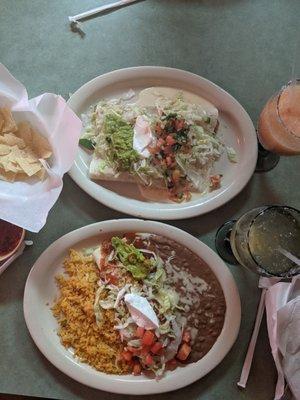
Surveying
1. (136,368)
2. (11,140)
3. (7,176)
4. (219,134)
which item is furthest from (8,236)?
(219,134)

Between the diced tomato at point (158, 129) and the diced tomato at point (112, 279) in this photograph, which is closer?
the diced tomato at point (112, 279)

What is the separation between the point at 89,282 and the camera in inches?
60.4

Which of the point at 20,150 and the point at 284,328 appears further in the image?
the point at 20,150

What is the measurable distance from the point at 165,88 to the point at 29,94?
1.54 ft

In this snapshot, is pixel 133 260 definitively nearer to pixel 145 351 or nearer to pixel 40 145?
pixel 145 351

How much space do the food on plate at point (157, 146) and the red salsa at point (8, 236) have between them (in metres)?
0.30

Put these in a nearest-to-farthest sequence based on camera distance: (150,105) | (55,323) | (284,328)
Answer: (284,328), (55,323), (150,105)

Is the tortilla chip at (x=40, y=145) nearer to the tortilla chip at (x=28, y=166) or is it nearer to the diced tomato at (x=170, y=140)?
the tortilla chip at (x=28, y=166)

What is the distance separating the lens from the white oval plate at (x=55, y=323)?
1.48 m

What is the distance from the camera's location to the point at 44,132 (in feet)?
5.18

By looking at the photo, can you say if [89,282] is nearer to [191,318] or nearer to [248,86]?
[191,318]

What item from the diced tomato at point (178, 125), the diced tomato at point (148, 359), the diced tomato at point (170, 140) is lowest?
the diced tomato at point (148, 359)

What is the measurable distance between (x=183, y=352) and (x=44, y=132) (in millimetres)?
796

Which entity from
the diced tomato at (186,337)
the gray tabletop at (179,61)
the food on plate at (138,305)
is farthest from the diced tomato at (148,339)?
the gray tabletop at (179,61)
